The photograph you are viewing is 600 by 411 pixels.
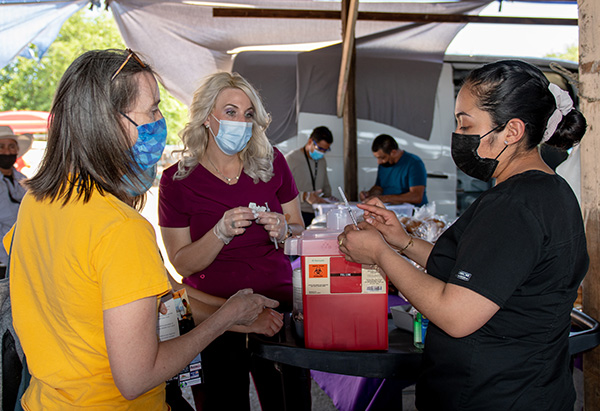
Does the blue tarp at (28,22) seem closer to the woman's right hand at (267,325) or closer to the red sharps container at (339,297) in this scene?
the woman's right hand at (267,325)

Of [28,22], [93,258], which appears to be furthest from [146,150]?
[28,22]

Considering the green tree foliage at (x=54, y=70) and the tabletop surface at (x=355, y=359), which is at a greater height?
the green tree foliage at (x=54, y=70)

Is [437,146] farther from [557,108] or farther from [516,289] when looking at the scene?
[516,289]

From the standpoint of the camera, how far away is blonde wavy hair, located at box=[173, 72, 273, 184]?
7.82ft

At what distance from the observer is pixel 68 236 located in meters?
1.10

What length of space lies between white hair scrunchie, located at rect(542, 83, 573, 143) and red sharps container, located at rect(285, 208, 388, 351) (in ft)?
2.25

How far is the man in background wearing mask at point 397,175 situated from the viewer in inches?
230

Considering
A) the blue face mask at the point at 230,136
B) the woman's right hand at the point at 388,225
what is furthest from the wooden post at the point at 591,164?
the blue face mask at the point at 230,136

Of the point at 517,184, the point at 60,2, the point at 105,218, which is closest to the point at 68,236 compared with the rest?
the point at 105,218

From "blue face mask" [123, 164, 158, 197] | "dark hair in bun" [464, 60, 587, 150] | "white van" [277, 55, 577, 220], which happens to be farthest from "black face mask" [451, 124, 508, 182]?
"white van" [277, 55, 577, 220]

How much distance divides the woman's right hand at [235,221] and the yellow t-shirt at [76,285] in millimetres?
841

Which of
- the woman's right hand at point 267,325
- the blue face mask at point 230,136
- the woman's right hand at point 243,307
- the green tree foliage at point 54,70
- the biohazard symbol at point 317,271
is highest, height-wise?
the green tree foliage at point 54,70

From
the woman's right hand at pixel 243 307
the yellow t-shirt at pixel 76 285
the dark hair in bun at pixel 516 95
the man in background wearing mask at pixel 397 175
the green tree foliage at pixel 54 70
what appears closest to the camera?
the yellow t-shirt at pixel 76 285

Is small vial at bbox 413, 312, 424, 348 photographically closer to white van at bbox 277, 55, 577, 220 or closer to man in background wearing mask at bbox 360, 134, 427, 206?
man in background wearing mask at bbox 360, 134, 427, 206
